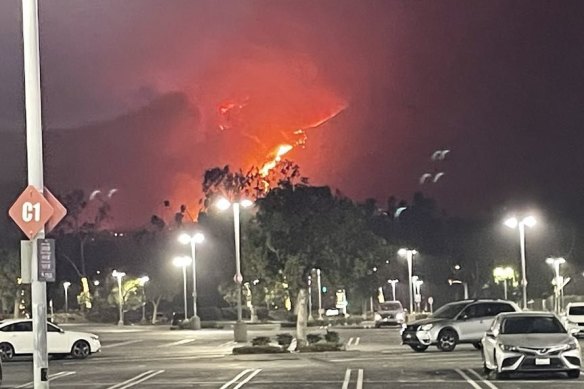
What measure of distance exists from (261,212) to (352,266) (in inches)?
163

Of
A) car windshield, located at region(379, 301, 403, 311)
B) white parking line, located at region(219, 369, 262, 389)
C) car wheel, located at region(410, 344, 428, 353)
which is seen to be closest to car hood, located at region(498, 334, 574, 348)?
white parking line, located at region(219, 369, 262, 389)

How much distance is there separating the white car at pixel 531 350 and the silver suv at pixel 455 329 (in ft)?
38.8

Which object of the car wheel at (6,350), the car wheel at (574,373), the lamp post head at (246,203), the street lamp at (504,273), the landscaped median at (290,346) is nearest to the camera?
the car wheel at (574,373)

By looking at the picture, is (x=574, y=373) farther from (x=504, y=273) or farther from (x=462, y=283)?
(x=462, y=283)

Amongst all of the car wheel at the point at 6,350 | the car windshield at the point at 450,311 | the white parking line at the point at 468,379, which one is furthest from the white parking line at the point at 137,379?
the car windshield at the point at 450,311

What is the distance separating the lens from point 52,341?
37219mm

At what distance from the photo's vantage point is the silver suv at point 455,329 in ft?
120

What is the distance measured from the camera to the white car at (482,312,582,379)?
23359 millimetres

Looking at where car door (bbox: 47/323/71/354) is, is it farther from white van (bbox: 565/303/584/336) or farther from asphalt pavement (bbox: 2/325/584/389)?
white van (bbox: 565/303/584/336)

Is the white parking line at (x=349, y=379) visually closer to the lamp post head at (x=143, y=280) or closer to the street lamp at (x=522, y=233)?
the street lamp at (x=522, y=233)

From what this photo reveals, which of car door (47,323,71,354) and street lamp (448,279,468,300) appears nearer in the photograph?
car door (47,323,71,354)

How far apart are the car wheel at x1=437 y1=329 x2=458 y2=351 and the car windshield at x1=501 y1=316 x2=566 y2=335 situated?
1169 cm

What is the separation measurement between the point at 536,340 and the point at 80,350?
19077mm

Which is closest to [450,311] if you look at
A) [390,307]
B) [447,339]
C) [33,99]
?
[447,339]
